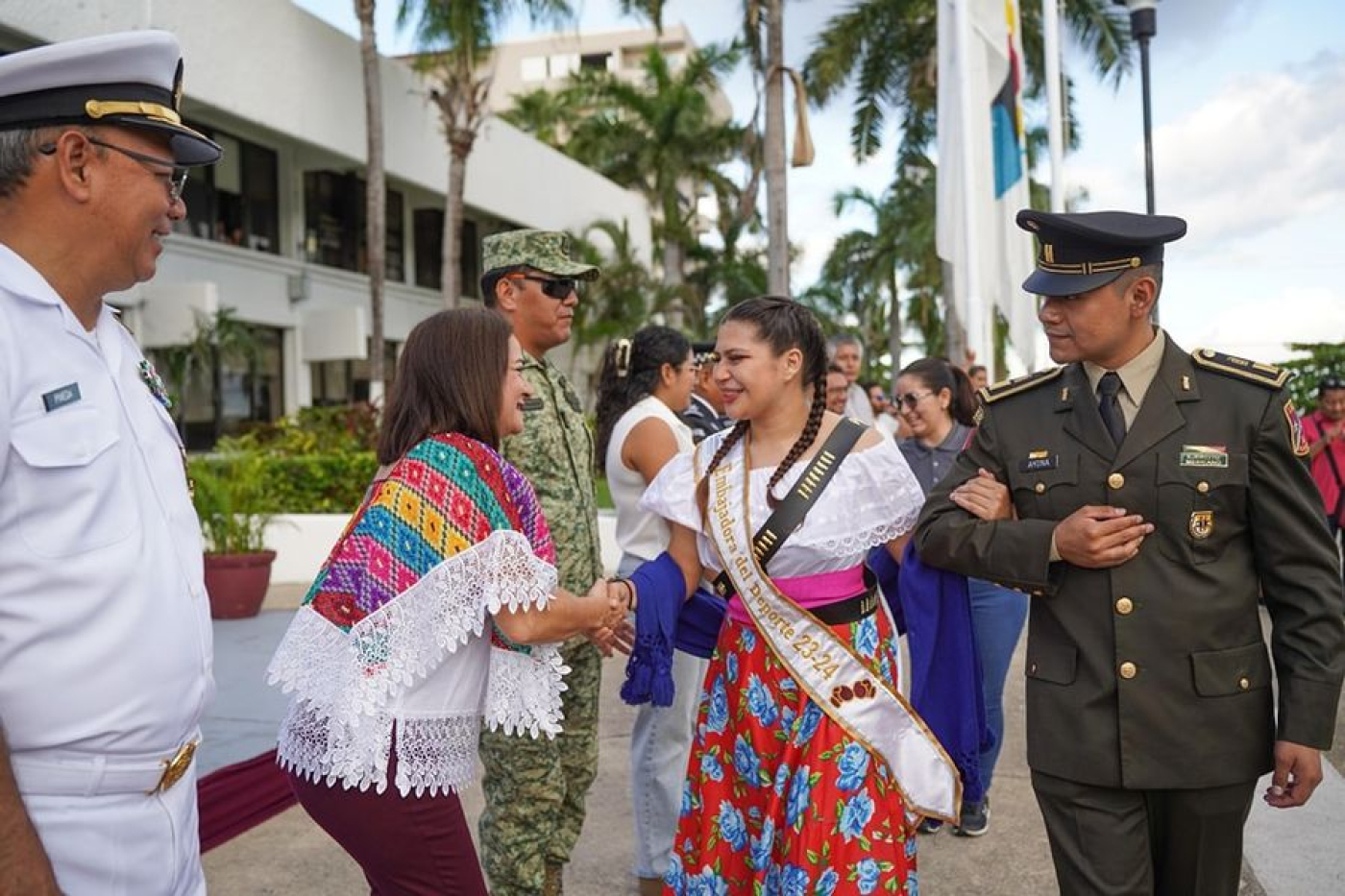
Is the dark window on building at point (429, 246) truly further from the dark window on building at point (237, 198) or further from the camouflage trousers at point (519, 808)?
the camouflage trousers at point (519, 808)

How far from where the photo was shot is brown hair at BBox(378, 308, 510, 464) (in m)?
2.59

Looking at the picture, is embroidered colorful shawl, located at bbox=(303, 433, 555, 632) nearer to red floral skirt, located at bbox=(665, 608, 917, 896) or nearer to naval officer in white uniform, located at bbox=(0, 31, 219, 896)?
naval officer in white uniform, located at bbox=(0, 31, 219, 896)

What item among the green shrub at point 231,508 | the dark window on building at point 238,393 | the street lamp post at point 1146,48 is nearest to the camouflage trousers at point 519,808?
the green shrub at point 231,508

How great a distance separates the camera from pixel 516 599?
2.45 metres

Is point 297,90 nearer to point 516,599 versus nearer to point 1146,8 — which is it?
point 1146,8

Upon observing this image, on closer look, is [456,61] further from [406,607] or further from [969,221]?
Answer: [406,607]

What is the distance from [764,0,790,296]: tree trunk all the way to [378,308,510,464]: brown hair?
1592 cm

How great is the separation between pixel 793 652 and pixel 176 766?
1614mm

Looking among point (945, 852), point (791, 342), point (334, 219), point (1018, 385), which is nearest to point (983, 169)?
point (945, 852)

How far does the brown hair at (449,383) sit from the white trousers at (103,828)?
39.4 inches

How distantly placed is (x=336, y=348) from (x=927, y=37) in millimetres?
12495

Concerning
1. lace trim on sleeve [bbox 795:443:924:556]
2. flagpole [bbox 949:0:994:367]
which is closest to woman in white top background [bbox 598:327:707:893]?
lace trim on sleeve [bbox 795:443:924:556]

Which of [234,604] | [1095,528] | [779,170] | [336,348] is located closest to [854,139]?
[779,170]

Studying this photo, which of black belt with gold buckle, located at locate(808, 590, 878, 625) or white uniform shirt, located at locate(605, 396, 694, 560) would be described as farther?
white uniform shirt, located at locate(605, 396, 694, 560)
